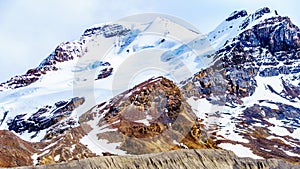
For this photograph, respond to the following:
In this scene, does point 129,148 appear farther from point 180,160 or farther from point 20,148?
point 180,160

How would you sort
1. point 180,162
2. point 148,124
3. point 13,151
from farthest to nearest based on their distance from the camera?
1. point 148,124
2. point 13,151
3. point 180,162

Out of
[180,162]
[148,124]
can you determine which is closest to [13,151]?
[148,124]

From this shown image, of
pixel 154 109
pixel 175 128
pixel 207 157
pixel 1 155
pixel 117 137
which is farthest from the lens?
pixel 154 109

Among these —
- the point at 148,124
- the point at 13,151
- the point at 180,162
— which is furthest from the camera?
the point at 148,124

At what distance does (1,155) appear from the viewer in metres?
132

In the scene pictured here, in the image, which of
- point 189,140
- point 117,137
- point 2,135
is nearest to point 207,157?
point 117,137

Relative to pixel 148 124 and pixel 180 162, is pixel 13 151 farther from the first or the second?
pixel 180 162

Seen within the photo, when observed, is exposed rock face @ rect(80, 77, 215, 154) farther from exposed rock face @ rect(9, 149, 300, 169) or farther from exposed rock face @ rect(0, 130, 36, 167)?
exposed rock face @ rect(9, 149, 300, 169)

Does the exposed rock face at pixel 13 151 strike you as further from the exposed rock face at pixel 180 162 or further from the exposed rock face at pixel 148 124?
the exposed rock face at pixel 180 162

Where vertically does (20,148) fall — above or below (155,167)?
below

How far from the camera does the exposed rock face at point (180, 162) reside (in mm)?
71625

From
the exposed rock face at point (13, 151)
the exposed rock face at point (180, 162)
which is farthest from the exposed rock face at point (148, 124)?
the exposed rock face at point (180, 162)

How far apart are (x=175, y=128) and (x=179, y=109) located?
23.4 metres

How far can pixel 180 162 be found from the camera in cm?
8119
